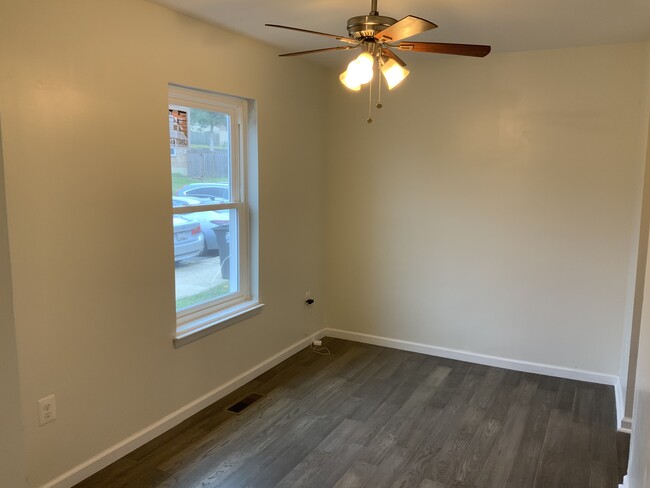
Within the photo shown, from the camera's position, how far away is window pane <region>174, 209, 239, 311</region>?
10.6 ft

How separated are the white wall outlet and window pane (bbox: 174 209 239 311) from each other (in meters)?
0.97

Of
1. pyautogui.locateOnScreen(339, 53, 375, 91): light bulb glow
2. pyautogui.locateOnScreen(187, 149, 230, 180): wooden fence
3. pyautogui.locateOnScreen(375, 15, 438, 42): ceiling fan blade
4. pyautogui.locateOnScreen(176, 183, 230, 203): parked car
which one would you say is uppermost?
pyautogui.locateOnScreen(375, 15, 438, 42): ceiling fan blade

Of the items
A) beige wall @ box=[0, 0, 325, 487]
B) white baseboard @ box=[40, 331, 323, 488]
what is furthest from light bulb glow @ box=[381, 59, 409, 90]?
white baseboard @ box=[40, 331, 323, 488]

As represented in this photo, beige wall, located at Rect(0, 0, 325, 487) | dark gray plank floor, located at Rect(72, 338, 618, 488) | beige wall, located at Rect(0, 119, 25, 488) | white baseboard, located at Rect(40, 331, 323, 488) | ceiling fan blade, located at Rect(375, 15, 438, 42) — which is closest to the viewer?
beige wall, located at Rect(0, 119, 25, 488)

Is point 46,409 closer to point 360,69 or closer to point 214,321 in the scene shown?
point 214,321

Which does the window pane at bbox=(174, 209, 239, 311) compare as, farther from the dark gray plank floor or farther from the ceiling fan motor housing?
the ceiling fan motor housing

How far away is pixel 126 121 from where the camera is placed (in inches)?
103

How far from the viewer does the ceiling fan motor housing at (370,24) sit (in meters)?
2.12

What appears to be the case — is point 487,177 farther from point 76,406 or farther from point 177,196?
point 76,406

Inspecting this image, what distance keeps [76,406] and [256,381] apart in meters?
1.44

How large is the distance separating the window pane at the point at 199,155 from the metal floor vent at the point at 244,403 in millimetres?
1335

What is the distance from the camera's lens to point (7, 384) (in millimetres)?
1099

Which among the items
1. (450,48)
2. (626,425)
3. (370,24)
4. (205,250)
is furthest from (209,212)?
(626,425)

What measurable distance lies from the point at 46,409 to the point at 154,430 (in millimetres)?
736
